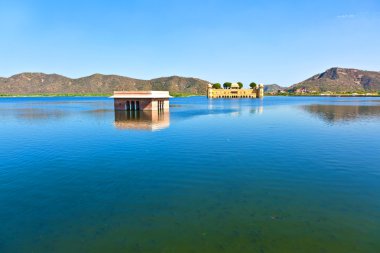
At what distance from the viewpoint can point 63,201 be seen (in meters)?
13.4

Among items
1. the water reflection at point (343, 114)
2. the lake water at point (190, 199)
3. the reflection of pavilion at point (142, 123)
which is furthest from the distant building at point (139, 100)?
the lake water at point (190, 199)

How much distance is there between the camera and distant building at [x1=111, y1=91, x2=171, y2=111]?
70.2 m

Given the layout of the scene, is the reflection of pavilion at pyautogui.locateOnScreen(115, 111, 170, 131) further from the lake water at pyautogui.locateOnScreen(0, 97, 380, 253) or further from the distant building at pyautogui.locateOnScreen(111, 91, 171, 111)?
the distant building at pyautogui.locateOnScreen(111, 91, 171, 111)

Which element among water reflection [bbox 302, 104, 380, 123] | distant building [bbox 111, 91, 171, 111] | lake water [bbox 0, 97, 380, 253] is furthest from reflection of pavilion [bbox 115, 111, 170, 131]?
water reflection [bbox 302, 104, 380, 123]

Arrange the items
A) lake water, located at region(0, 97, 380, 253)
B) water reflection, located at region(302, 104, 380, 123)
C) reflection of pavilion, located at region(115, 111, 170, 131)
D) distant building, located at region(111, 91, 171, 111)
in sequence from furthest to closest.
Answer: distant building, located at region(111, 91, 171, 111) < water reflection, located at region(302, 104, 380, 123) < reflection of pavilion, located at region(115, 111, 170, 131) < lake water, located at region(0, 97, 380, 253)

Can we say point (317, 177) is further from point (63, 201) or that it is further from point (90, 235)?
point (63, 201)

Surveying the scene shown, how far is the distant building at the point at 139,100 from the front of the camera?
7025 cm

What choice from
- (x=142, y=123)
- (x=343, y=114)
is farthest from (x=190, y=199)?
(x=343, y=114)

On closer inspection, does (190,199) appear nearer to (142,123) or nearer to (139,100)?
(142,123)

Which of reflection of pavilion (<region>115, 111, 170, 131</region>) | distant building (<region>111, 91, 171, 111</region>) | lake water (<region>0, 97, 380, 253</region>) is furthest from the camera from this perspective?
distant building (<region>111, 91, 171, 111</region>)

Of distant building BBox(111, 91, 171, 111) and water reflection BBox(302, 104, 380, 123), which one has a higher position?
distant building BBox(111, 91, 171, 111)

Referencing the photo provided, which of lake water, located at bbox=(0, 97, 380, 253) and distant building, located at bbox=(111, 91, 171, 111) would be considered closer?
lake water, located at bbox=(0, 97, 380, 253)

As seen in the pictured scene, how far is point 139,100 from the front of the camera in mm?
70625

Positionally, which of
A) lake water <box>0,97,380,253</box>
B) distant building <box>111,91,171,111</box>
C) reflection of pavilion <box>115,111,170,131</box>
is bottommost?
lake water <box>0,97,380,253</box>
